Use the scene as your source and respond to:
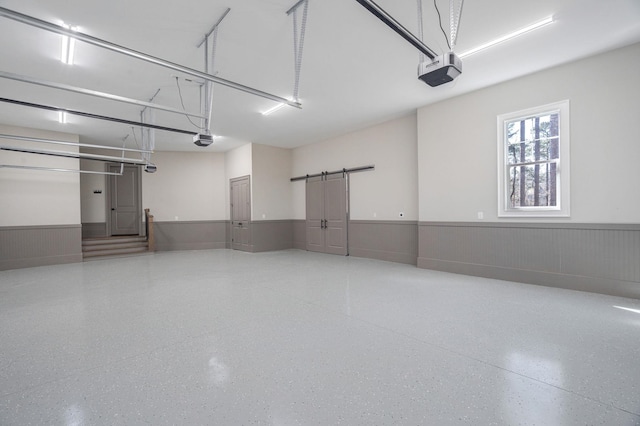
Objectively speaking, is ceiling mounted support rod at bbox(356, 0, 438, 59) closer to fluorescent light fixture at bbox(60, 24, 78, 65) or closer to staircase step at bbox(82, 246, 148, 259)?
fluorescent light fixture at bbox(60, 24, 78, 65)

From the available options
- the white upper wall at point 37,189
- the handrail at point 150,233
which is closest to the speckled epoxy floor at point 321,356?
the white upper wall at point 37,189

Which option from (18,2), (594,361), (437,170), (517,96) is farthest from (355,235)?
(18,2)

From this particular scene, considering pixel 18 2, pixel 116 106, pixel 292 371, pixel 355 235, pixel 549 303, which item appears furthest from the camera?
pixel 355 235

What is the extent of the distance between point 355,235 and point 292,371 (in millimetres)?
6101

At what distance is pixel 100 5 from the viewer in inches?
123

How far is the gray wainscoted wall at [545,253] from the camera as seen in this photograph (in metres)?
4.11

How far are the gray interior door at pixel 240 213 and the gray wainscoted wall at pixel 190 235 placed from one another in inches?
26.6

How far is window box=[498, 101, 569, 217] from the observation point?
15.0 ft

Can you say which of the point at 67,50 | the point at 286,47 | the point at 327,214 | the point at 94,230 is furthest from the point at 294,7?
the point at 94,230

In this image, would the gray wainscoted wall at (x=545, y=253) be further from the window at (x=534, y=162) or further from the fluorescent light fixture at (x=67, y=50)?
the fluorescent light fixture at (x=67, y=50)

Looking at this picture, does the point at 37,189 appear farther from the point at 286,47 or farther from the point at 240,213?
the point at 286,47

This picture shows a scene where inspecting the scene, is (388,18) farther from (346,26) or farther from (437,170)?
(437,170)

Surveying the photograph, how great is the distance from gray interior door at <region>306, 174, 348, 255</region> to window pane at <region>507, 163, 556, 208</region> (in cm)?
418

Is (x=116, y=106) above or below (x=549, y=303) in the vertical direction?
above
